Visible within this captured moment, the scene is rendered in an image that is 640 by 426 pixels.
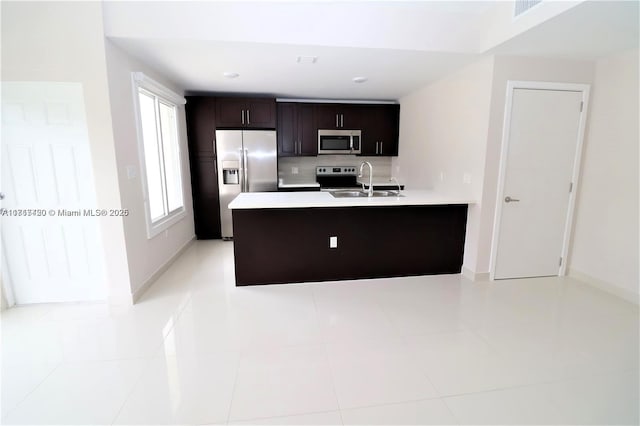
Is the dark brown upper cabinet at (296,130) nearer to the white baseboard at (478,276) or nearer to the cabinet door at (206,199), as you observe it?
the cabinet door at (206,199)

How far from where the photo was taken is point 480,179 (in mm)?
2980

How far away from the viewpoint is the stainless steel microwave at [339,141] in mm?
→ 4941

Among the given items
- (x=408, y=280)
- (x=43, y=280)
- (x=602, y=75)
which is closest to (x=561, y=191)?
(x=602, y=75)

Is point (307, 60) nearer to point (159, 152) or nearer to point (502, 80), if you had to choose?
point (502, 80)

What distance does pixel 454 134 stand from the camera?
337 centimetres

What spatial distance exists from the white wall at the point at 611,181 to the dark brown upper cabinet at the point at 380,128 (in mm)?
2597

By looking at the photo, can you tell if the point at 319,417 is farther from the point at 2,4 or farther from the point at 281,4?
the point at 2,4

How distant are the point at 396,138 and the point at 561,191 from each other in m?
2.58

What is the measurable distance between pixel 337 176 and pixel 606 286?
3730 mm

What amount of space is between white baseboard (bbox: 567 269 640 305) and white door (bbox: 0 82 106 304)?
4870mm

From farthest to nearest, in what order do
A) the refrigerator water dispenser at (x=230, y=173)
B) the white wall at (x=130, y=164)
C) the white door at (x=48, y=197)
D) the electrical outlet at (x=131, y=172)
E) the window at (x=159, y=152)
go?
the refrigerator water dispenser at (x=230, y=173) → the window at (x=159, y=152) → the electrical outlet at (x=131, y=172) → the white wall at (x=130, y=164) → the white door at (x=48, y=197)

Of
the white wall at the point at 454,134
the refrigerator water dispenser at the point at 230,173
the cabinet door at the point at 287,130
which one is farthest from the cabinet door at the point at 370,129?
the refrigerator water dispenser at the point at 230,173

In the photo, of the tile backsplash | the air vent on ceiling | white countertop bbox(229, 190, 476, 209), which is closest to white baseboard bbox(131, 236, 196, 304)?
white countertop bbox(229, 190, 476, 209)

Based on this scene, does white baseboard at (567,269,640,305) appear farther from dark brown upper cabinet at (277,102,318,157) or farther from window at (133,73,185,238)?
window at (133,73,185,238)
